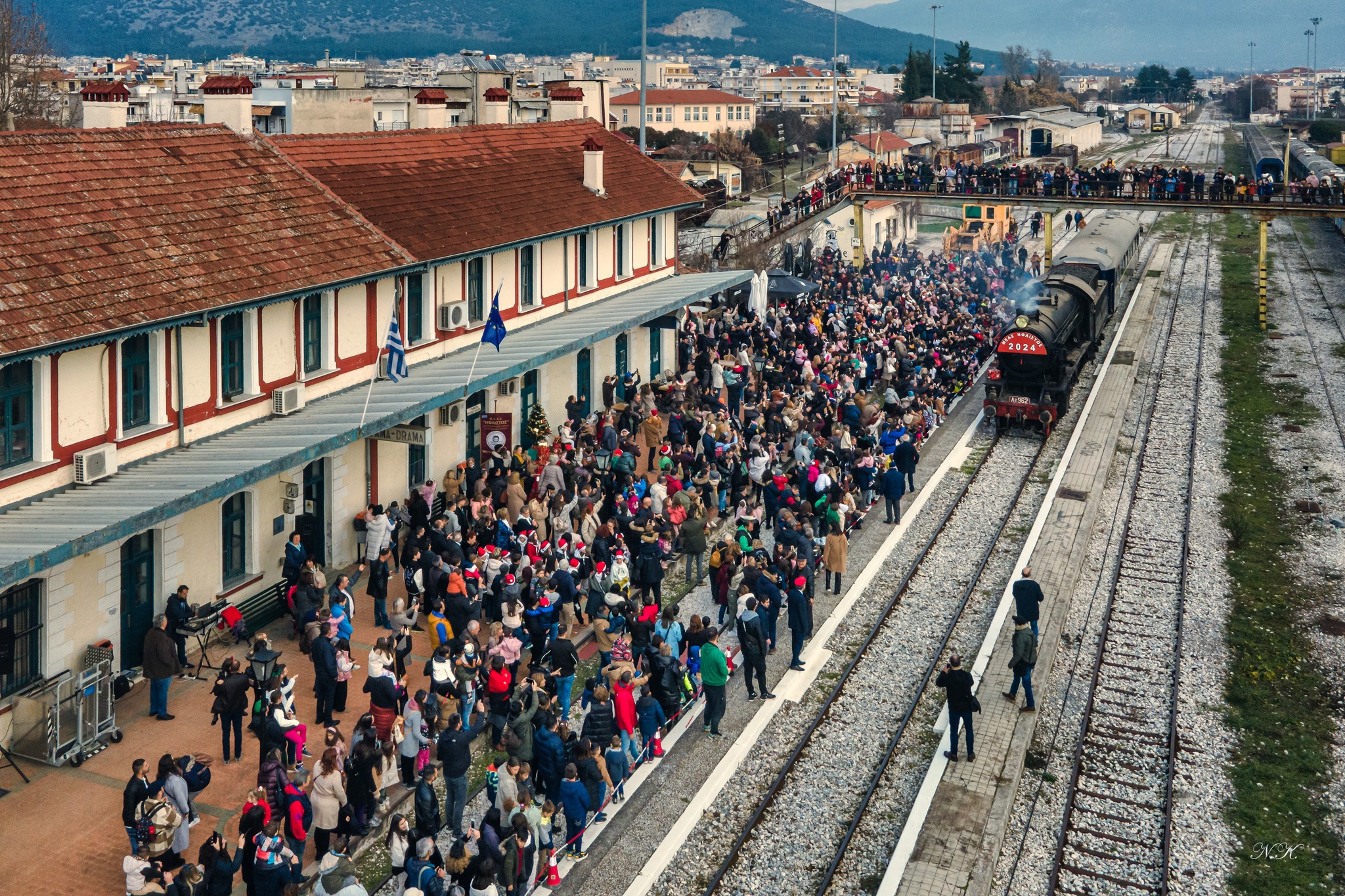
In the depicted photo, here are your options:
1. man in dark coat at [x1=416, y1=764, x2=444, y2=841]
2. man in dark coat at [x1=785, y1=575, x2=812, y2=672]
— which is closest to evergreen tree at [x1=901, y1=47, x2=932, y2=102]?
man in dark coat at [x1=785, y1=575, x2=812, y2=672]

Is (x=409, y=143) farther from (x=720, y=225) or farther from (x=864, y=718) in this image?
(x=720, y=225)

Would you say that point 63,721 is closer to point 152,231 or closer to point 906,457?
point 152,231

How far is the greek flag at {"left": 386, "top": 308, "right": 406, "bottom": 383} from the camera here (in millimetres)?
20312

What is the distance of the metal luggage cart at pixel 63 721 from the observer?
49.5 feet

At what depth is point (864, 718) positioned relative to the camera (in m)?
17.7

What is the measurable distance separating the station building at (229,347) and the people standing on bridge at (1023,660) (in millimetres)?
10010

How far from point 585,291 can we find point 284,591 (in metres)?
13.3

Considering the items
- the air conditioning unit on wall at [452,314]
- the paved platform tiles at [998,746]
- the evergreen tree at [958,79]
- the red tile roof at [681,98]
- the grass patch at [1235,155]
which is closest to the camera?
the paved platform tiles at [998,746]

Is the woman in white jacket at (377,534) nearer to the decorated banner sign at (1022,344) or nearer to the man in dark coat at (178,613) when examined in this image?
the man in dark coat at (178,613)

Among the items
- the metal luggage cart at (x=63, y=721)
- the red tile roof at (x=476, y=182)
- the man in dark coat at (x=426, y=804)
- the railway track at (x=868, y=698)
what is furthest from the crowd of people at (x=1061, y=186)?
the man in dark coat at (x=426, y=804)

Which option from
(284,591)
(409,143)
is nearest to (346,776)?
(284,591)

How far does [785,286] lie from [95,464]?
23246mm

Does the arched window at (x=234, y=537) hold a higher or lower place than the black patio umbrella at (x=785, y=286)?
lower

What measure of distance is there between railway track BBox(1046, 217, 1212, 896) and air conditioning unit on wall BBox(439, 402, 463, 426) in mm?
12171
